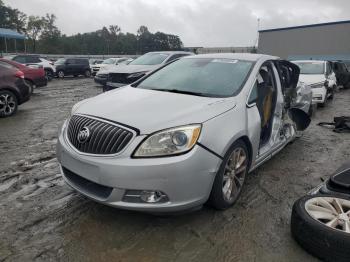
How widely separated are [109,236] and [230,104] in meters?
1.74

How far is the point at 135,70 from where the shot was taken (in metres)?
10.6

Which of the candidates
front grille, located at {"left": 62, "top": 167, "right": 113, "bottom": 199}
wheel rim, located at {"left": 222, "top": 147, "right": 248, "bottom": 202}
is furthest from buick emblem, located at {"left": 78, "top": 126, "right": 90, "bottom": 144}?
wheel rim, located at {"left": 222, "top": 147, "right": 248, "bottom": 202}

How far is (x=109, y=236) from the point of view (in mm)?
3023

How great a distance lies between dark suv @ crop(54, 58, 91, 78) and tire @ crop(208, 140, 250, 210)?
22.9m

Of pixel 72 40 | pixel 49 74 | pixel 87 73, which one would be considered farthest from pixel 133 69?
pixel 72 40

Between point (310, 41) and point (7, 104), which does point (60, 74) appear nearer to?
point (7, 104)

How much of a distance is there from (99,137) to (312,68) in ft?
35.0

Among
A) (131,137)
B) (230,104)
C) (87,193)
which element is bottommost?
(87,193)

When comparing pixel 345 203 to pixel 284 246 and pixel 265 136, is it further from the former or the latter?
pixel 265 136

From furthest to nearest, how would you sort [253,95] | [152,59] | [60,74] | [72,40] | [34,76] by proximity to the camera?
[72,40] → [60,74] → [34,76] → [152,59] → [253,95]

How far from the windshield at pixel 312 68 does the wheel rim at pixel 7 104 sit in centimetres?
908

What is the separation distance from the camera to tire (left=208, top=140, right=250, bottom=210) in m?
3.20

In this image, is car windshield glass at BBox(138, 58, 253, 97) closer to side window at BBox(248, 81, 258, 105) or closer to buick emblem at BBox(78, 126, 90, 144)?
side window at BBox(248, 81, 258, 105)

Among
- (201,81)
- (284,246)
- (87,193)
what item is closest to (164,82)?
(201,81)
